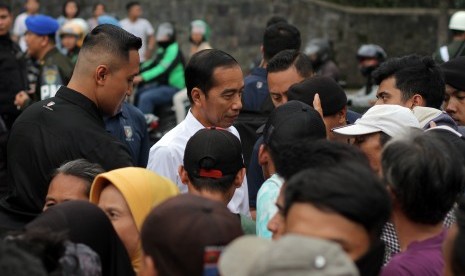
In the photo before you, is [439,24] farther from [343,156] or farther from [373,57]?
[343,156]

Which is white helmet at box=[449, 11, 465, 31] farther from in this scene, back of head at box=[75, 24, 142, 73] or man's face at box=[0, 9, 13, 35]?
back of head at box=[75, 24, 142, 73]

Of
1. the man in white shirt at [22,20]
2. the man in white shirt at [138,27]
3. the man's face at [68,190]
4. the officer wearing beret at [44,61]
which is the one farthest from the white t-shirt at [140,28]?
the man's face at [68,190]

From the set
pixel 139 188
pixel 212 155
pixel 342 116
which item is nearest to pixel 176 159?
pixel 212 155

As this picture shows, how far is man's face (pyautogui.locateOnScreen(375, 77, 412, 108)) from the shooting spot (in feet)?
22.1

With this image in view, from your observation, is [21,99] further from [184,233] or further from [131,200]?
[184,233]

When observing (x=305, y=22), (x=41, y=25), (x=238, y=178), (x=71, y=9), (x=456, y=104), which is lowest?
(x=305, y=22)

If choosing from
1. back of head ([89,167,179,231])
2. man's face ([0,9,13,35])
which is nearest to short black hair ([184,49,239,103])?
back of head ([89,167,179,231])

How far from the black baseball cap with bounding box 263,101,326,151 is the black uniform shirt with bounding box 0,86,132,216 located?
2.93 ft

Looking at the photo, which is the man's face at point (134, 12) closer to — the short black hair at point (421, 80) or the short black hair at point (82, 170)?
the short black hair at point (421, 80)

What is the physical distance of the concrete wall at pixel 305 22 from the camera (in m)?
20.5

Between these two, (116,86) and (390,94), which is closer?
(116,86)

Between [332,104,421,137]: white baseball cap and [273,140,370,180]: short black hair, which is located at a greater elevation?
[273,140,370,180]: short black hair

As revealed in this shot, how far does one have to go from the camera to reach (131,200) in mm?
4457

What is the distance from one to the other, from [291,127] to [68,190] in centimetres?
111
